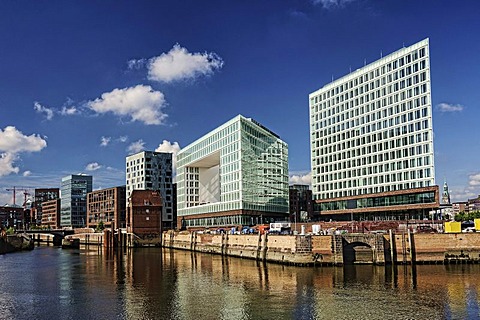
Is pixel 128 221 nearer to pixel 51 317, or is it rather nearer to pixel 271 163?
pixel 271 163

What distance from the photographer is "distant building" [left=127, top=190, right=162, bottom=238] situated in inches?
Answer: 6560

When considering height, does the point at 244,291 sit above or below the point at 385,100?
below

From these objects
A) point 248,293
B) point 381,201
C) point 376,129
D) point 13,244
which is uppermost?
point 376,129

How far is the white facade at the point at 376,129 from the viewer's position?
413 ft

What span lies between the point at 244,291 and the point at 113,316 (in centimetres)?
1706

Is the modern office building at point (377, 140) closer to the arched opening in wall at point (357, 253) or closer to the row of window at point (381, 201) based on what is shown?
the row of window at point (381, 201)

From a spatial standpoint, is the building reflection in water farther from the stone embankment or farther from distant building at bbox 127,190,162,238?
distant building at bbox 127,190,162,238

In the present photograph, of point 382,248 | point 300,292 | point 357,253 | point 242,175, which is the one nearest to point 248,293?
point 300,292

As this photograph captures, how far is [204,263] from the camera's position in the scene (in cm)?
9819

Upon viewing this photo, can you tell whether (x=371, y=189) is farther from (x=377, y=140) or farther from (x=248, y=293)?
(x=248, y=293)

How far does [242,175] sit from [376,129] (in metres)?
38.1

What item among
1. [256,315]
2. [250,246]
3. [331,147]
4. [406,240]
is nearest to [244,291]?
[256,315]

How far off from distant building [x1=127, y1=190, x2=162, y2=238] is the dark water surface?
7995 centimetres

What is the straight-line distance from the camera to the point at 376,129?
13862 cm
